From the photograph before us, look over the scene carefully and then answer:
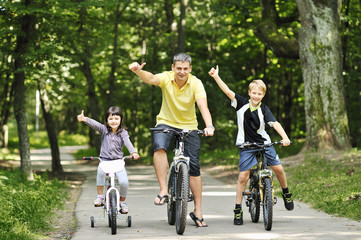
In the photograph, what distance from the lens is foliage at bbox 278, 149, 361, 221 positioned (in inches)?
327

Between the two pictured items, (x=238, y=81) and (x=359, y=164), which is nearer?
(x=359, y=164)

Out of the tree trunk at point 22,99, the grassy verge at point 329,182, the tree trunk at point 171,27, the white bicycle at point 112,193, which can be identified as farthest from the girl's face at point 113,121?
the tree trunk at point 171,27

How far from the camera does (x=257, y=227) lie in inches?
273

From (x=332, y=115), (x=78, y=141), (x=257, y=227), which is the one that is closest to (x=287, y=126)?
(x=332, y=115)

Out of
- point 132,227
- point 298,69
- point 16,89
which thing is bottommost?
point 132,227

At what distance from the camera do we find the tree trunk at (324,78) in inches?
573

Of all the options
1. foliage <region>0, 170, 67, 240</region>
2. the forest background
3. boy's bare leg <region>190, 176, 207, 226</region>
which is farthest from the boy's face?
the forest background

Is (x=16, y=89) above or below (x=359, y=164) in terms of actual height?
above

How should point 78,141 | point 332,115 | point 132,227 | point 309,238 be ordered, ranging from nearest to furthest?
point 309,238
point 132,227
point 332,115
point 78,141

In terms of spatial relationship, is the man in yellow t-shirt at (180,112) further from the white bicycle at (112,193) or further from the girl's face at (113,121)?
the girl's face at (113,121)

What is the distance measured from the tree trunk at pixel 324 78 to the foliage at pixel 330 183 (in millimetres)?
667

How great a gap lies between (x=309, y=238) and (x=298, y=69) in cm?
2116

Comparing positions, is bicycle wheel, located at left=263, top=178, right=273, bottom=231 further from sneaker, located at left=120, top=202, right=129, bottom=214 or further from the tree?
the tree

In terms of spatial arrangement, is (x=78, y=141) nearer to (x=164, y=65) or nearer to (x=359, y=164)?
(x=164, y=65)
